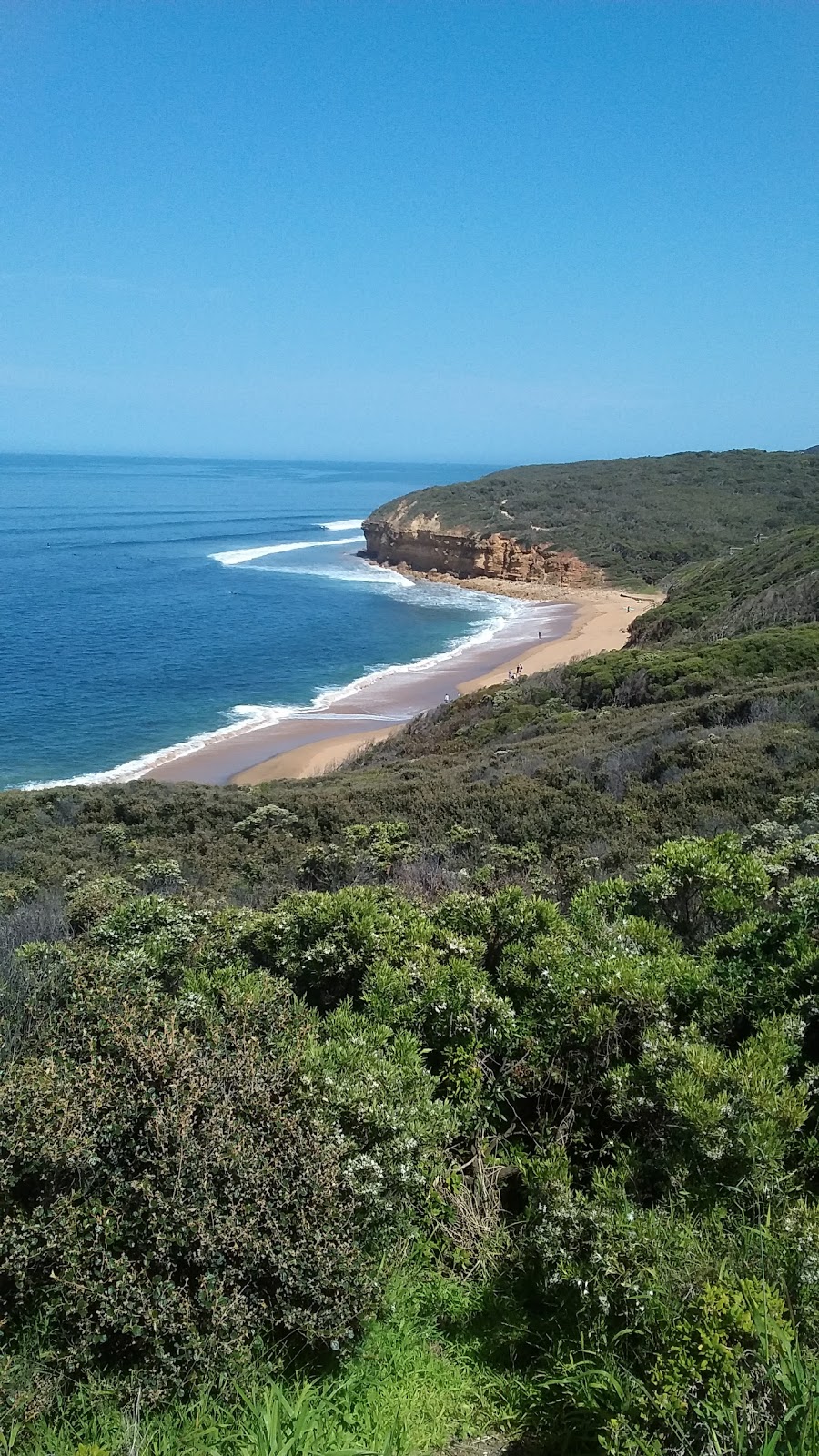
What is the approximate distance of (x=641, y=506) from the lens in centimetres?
8512

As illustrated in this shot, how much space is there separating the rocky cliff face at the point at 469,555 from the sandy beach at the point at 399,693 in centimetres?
595

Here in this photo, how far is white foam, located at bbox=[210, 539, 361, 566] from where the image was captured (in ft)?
A: 266

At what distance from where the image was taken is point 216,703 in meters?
37.2

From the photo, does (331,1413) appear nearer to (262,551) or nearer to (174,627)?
(174,627)

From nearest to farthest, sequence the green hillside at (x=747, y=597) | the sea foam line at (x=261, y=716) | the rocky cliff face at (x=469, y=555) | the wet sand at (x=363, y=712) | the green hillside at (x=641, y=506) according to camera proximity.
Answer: the sea foam line at (x=261, y=716) → the wet sand at (x=363, y=712) → the green hillside at (x=747, y=597) → the rocky cliff face at (x=469, y=555) → the green hillside at (x=641, y=506)

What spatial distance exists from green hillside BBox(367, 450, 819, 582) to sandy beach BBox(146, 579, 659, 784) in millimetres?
10459

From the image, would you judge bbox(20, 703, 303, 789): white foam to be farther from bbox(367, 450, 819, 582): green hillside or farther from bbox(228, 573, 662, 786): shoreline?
bbox(367, 450, 819, 582): green hillside

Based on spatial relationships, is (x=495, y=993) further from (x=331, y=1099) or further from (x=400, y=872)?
(x=400, y=872)

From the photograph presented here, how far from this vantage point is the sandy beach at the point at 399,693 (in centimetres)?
2838

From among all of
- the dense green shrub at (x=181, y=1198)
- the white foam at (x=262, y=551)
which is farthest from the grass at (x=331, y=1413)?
the white foam at (x=262, y=551)

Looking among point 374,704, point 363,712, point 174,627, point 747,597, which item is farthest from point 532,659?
point 174,627

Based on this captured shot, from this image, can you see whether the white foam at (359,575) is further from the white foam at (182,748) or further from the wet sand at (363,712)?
the white foam at (182,748)

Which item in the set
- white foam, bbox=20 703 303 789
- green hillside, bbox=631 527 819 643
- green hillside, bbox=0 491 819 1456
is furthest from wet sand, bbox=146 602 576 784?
green hillside, bbox=0 491 819 1456

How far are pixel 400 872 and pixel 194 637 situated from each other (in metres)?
41.0
